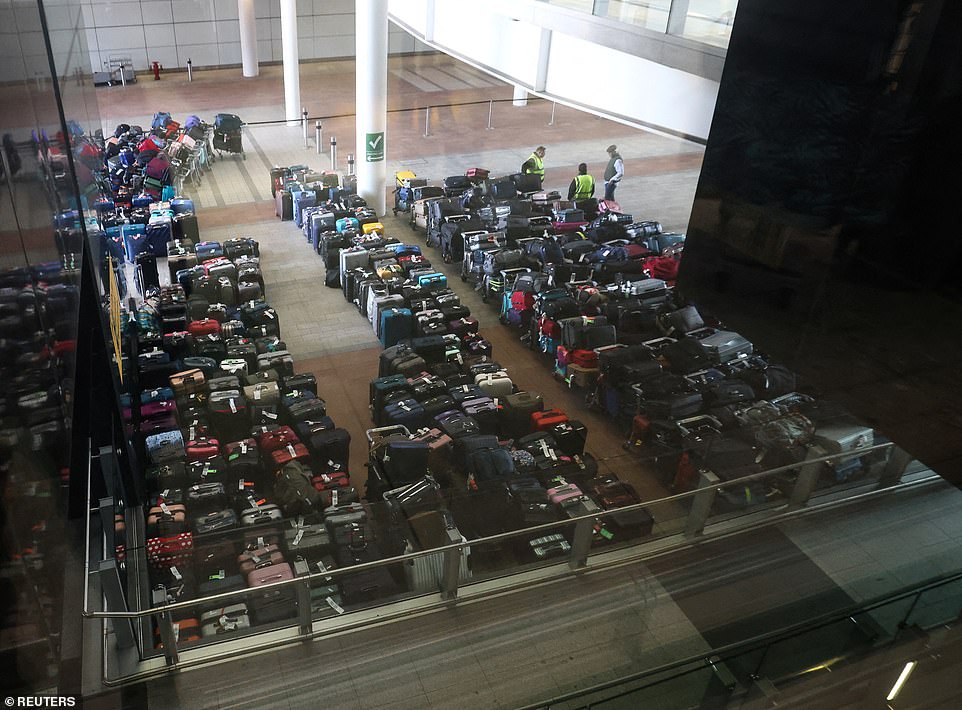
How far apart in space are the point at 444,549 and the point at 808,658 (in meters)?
3.06

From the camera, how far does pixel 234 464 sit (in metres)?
8.39

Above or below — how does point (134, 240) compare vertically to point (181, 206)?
below

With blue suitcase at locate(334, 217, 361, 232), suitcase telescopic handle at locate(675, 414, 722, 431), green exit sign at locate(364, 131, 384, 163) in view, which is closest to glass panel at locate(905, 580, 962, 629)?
suitcase telescopic handle at locate(675, 414, 722, 431)

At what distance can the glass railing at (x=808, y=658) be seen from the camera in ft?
19.6

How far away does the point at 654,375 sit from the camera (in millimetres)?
10461

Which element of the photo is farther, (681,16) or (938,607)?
(938,607)

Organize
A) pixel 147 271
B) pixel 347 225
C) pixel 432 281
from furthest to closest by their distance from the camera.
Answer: pixel 347 225 < pixel 147 271 < pixel 432 281

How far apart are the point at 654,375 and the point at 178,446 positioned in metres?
5.89

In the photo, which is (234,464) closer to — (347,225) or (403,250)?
(403,250)

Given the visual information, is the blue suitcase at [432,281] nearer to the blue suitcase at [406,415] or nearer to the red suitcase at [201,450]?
the blue suitcase at [406,415]

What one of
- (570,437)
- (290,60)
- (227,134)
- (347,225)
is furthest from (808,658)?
(290,60)

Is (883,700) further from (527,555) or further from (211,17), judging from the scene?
(211,17)

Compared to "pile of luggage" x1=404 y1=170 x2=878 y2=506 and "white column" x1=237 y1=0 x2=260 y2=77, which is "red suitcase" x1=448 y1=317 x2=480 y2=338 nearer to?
"pile of luggage" x1=404 y1=170 x2=878 y2=506

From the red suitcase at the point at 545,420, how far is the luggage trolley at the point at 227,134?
1331 cm
